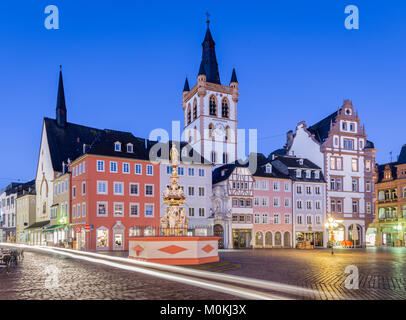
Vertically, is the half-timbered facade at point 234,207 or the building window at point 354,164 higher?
the building window at point 354,164

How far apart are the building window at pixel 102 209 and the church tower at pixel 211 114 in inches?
1161

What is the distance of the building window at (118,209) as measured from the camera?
48.6 m

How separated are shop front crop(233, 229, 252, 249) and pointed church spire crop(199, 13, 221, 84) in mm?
36899

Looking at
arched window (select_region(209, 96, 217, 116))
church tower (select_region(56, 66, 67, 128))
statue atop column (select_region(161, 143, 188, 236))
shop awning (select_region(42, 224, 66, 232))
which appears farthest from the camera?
arched window (select_region(209, 96, 217, 116))

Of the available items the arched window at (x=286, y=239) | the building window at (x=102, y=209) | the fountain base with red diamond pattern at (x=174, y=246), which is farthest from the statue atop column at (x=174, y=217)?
the arched window at (x=286, y=239)

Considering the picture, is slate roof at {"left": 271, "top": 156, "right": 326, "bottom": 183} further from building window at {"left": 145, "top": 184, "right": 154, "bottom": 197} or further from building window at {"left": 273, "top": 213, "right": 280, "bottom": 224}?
building window at {"left": 145, "top": 184, "right": 154, "bottom": 197}

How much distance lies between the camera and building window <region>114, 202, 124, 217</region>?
48562 mm

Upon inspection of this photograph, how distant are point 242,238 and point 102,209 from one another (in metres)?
19.3

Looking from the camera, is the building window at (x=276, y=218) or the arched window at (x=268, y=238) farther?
the building window at (x=276, y=218)

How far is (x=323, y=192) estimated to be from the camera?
62219mm

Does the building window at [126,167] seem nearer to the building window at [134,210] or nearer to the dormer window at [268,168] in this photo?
the building window at [134,210]

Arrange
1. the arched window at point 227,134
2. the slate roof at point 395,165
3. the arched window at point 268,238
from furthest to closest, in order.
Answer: the arched window at point 227,134
the slate roof at point 395,165
the arched window at point 268,238

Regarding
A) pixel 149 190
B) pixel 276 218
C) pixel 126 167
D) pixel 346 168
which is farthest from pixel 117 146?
pixel 346 168

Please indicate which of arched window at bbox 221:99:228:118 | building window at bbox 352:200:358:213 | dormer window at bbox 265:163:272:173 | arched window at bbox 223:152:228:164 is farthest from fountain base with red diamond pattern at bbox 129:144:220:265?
arched window at bbox 221:99:228:118
